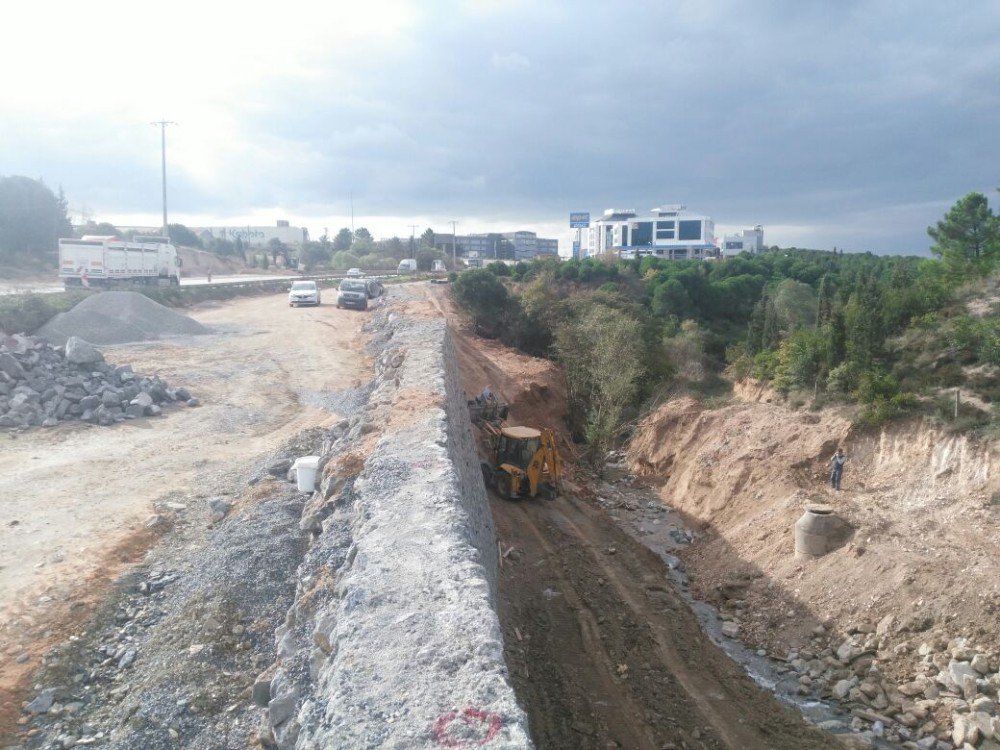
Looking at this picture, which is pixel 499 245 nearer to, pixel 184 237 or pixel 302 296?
pixel 184 237

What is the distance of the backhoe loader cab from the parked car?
2110cm

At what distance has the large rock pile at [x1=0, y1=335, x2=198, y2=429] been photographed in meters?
15.1

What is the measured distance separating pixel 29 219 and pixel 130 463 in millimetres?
55244

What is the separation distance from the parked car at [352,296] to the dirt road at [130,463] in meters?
11.3

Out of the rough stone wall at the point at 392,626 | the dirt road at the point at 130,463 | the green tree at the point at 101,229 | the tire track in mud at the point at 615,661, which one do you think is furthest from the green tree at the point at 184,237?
the rough stone wall at the point at 392,626

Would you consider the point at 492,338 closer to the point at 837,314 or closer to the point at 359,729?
the point at 837,314

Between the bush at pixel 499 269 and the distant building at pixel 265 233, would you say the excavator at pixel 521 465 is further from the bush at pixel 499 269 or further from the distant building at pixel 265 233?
the distant building at pixel 265 233

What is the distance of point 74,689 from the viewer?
21.9ft

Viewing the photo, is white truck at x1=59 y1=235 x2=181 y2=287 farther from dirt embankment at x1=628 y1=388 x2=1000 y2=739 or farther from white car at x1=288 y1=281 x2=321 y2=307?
dirt embankment at x1=628 y1=388 x2=1000 y2=739

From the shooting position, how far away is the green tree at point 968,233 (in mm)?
26069

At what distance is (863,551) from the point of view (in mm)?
12766

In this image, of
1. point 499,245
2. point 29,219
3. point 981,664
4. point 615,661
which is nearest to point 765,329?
point 981,664

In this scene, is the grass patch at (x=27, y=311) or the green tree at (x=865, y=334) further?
the grass patch at (x=27, y=311)

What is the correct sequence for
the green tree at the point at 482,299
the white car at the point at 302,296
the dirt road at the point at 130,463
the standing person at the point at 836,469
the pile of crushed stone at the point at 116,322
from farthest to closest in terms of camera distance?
the white car at the point at 302,296 < the green tree at the point at 482,299 < the pile of crushed stone at the point at 116,322 < the standing person at the point at 836,469 < the dirt road at the point at 130,463
